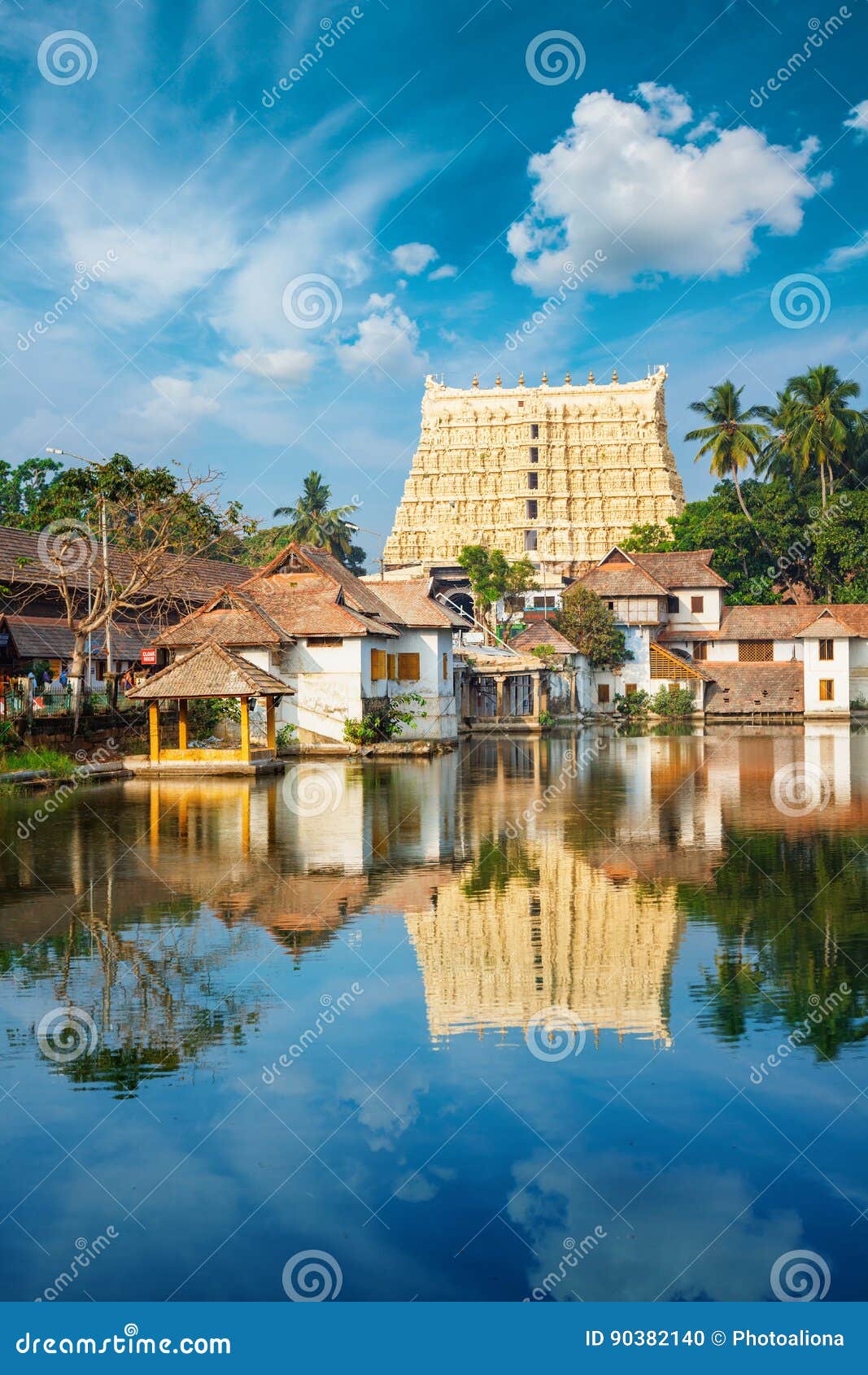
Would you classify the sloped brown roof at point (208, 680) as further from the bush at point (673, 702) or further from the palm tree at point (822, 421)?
the palm tree at point (822, 421)

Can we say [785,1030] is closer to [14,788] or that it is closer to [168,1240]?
[168,1240]

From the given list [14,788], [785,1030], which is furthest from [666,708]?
[785,1030]

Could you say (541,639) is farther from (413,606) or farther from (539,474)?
(539,474)

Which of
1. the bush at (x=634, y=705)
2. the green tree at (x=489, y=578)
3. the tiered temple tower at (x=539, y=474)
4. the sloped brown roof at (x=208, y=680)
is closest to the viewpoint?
the sloped brown roof at (x=208, y=680)

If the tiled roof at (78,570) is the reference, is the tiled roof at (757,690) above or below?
below

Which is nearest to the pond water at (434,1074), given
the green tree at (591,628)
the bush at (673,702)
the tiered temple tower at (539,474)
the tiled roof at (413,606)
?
the tiled roof at (413,606)

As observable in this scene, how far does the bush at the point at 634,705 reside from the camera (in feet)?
190

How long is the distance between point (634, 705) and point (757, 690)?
6.23 meters

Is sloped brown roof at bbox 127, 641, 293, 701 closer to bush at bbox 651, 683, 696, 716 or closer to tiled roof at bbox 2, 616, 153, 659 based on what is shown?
tiled roof at bbox 2, 616, 153, 659

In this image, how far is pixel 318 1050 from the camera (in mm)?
8062

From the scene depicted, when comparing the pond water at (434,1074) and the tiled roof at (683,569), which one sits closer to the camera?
the pond water at (434,1074)

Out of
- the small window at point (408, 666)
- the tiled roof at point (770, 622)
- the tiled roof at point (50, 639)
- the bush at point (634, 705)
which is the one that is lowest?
the bush at point (634, 705)

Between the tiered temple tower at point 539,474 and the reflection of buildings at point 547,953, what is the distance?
78730mm

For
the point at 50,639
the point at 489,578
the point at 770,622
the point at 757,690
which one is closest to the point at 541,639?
the point at 757,690
